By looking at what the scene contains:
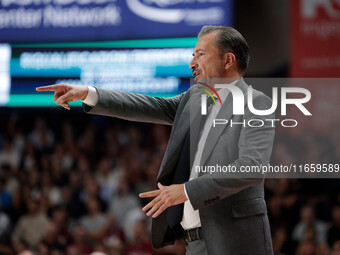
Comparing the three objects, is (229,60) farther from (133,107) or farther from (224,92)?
(133,107)

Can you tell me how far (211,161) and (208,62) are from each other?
40cm

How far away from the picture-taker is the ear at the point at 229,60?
2357 mm

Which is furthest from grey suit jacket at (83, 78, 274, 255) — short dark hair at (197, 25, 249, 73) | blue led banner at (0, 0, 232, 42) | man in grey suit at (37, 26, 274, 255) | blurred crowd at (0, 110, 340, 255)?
blue led banner at (0, 0, 232, 42)

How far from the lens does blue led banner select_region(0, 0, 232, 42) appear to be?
20.8ft

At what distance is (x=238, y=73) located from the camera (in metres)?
2.40

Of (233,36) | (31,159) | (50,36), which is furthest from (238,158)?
(31,159)

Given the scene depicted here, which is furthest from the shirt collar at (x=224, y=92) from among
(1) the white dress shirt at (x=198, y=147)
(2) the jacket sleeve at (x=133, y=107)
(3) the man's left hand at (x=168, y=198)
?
(3) the man's left hand at (x=168, y=198)

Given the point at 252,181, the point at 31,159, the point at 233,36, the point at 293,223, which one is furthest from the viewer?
the point at 31,159

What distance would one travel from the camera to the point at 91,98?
242cm

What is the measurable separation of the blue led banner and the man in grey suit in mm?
3920

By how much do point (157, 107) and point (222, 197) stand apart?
0.59 m

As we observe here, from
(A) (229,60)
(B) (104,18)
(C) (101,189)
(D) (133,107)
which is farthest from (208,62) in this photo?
(C) (101,189)

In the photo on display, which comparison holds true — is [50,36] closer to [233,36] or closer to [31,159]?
[31,159]

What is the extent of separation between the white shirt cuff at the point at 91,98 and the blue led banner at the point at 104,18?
400 centimetres
